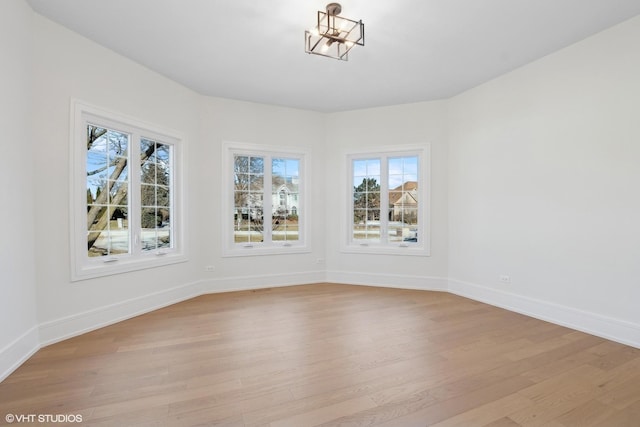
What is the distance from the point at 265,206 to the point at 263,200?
10 cm

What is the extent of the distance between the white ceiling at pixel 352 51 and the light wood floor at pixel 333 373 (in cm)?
299

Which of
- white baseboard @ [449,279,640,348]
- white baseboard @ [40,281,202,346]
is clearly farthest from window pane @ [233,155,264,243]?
white baseboard @ [449,279,640,348]

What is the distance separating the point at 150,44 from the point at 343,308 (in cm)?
371

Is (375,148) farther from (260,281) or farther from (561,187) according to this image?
(260,281)

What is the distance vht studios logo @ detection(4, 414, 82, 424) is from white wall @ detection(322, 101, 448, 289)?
4.01 meters

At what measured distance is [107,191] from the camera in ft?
11.8

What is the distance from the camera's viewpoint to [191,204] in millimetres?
4594

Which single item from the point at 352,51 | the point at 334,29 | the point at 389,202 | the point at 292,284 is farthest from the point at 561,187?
the point at 292,284

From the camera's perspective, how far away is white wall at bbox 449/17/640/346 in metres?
2.98

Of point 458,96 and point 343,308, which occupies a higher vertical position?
point 458,96

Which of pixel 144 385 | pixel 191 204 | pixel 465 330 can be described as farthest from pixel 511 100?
pixel 144 385

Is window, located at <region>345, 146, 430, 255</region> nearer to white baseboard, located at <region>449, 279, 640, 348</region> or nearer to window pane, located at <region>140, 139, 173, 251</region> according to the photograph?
white baseboard, located at <region>449, 279, 640, 348</region>

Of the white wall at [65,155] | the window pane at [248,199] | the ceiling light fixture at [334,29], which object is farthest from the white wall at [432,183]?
the ceiling light fixture at [334,29]

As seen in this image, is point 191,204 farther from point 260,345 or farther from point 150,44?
point 260,345
